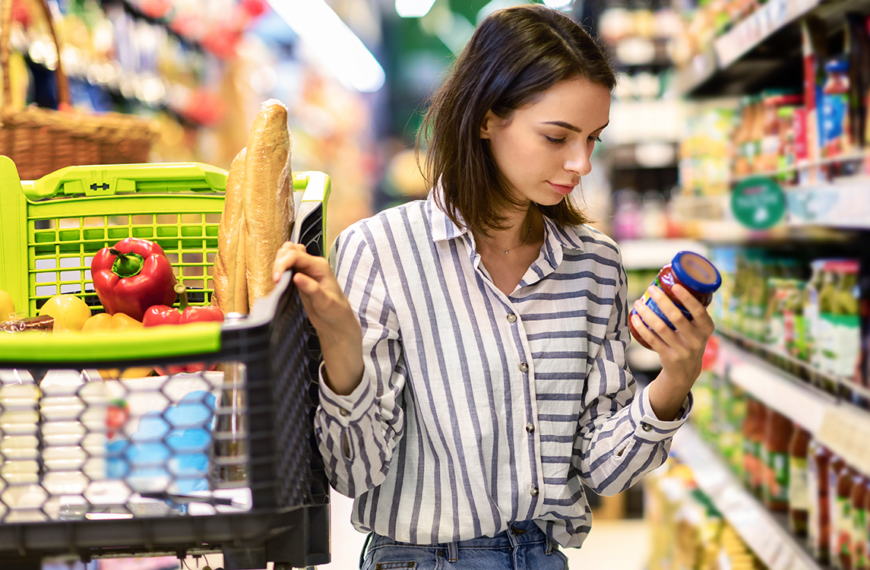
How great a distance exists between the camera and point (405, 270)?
1.31 meters

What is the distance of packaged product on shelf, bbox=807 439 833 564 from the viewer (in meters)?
2.04

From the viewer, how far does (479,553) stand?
128 cm

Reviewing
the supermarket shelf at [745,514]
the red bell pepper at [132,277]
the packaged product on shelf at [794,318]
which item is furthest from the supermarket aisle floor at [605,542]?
the red bell pepper at [132,277]

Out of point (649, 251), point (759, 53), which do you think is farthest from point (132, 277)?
point (649, 251)

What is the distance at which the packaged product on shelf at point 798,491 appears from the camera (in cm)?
219

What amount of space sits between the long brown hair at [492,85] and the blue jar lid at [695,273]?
0.99 ft

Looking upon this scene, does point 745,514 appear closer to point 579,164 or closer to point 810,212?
point 810,212

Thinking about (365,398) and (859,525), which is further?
(859,525)

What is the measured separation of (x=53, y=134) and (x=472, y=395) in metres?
1.06

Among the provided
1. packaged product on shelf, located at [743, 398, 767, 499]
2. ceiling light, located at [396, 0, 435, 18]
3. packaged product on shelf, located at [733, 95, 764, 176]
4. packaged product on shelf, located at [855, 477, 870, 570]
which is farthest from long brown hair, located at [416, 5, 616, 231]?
ceiling light, located at [396, 0, 435, 18]

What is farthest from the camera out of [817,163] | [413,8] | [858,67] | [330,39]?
[413,8]

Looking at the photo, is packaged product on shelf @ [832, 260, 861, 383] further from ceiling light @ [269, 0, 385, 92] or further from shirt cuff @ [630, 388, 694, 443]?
ceiling light @ [269, 0, 385, 92]

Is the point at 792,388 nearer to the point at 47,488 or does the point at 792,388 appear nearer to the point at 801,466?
the point at 801,466

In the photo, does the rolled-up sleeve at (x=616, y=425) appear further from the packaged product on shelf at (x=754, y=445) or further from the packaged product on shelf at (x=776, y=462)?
the packaged product on shelf at (x=754, y=445)
